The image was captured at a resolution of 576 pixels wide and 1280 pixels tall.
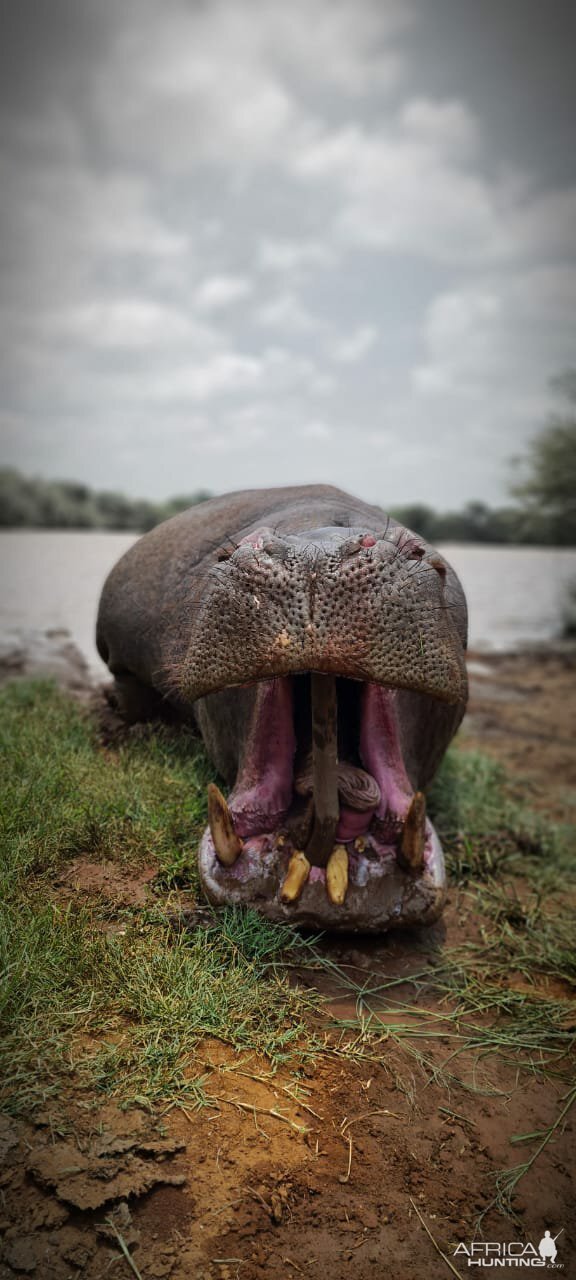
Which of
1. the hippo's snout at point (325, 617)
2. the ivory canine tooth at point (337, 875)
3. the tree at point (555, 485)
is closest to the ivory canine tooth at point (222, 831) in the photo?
the ivory canine tooth at point (337, 875)

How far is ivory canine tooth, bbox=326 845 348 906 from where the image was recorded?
273 centimetres

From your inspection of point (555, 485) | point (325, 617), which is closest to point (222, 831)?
point (325, 617)

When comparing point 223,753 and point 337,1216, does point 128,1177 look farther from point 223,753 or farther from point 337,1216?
point 223,753

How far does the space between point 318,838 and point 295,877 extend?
0.51 feet

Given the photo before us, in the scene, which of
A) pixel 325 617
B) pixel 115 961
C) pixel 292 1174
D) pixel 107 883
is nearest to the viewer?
pixel 292 1174

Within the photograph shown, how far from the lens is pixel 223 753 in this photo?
11.7 feet

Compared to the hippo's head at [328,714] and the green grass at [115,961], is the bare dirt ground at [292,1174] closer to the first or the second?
the green grass at [115,961]

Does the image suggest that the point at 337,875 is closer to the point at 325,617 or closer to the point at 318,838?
the point at 318,838

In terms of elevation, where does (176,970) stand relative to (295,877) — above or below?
below

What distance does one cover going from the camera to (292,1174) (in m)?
1.99

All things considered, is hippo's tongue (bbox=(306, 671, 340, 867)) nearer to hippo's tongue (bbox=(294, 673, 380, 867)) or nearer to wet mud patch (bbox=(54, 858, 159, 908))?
hippo's tongue (bbox=(294, 673, 380, 867))

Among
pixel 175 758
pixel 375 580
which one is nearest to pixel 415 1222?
pixel 375 580

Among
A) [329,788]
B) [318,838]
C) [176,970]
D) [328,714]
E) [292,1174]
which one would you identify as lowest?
[292,1174]

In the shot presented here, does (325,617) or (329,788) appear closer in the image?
(325,617)
